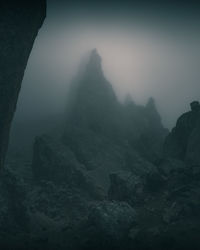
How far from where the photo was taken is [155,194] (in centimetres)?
6831

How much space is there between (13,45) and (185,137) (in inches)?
2465

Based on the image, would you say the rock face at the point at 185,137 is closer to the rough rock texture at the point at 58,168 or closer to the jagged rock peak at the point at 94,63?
the rough rock texture at the point at 58,168

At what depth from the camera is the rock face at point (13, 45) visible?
50156 mm

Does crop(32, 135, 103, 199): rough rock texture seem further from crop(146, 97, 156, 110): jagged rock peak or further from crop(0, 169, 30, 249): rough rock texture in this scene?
crop(146, 97, 156, 110): jagged rock peak

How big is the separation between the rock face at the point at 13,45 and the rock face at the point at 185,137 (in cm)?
5244

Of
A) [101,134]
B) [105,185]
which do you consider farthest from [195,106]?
[101,134]

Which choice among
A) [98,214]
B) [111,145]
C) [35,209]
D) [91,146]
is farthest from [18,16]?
[111,145]

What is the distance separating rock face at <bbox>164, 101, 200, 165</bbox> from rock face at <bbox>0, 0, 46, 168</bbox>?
5244 cm

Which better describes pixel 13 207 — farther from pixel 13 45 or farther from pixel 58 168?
pixel 13 45

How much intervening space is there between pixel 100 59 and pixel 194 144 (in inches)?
4105

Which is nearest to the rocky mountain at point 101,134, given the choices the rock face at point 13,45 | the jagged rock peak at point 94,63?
the jagged rock peak at point 94,63

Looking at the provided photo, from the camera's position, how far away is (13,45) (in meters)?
51.6

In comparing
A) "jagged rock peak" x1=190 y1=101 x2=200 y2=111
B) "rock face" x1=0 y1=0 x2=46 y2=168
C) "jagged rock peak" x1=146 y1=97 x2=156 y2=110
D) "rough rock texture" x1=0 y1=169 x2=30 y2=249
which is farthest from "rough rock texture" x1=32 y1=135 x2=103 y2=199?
"jagged rock peak" x1=146 y1=97 x2=156 y2=110

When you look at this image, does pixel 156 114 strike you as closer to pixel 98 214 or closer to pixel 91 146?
pixel 91 146
